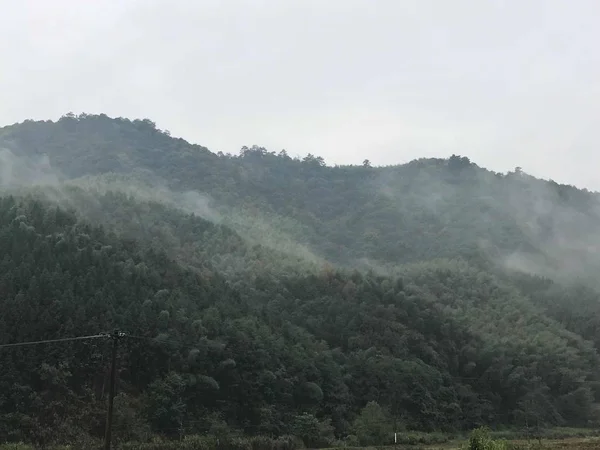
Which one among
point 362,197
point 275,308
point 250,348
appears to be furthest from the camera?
point 362,197

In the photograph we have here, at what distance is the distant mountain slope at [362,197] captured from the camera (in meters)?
132

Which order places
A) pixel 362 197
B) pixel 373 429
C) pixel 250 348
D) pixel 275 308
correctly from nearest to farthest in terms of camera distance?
pixel 373 429
pixel 250 348
pixel 275 308
pixel 362 197

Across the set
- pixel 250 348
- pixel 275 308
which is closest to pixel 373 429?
pixel 250 348

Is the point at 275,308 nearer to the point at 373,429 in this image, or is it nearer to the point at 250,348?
the point at 250,348

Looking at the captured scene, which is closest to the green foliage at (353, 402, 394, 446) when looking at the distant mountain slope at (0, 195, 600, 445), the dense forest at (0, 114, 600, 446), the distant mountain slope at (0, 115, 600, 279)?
the dense forest at (0, 114, 600, 446)

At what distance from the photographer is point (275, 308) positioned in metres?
82.4

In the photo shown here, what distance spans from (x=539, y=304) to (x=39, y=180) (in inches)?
3909

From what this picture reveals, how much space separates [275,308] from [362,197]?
85359 millimetres

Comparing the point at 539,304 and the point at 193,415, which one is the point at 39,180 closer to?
the point at 193,415

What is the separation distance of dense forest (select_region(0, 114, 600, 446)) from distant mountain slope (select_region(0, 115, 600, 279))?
811 mm

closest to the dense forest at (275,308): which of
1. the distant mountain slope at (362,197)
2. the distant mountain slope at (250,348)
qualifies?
the distant mountain slope at (250,348)

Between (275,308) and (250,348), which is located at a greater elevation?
(275,308)

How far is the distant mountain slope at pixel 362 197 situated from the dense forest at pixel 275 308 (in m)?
0.81

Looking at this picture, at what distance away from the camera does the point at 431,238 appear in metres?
135
